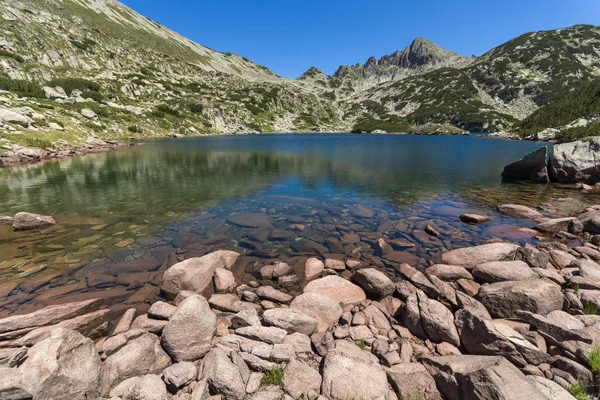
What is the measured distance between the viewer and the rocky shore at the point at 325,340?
17.8 ft

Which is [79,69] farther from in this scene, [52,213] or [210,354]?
[210,354]

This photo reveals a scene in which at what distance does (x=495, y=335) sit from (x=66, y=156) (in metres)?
65.6

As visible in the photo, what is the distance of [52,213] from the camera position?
1900 cm

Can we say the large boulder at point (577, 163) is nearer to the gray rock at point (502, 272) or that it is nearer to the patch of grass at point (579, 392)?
the gray rock at point (502, 272)

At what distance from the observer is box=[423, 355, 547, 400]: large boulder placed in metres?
4.63

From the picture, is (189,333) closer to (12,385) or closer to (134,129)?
(12,385)

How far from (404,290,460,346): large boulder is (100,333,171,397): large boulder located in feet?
23.7

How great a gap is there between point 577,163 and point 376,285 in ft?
119

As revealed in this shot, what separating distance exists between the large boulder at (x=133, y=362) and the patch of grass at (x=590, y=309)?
12795 mm

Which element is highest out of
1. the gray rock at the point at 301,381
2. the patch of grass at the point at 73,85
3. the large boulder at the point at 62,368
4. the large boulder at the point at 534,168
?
the patch of grass at the point at 73,85

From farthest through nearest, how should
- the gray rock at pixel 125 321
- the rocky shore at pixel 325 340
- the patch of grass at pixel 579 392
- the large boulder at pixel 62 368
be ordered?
the gray rock at pixel 125 321
the rocky shore at pixel 325 340
the large boulder at pixel 62 368
the patch of grass at pixel 579 392

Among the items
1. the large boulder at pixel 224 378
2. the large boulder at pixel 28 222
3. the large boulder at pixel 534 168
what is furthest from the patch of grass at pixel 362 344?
the large boulder at pixel 534 168

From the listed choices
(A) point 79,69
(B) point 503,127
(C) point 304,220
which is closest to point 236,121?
(A) point 79,69

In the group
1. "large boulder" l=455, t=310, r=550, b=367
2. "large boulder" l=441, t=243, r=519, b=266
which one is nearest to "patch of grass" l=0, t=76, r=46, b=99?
"large boulder" l=441, t=243, r=519, b=266
